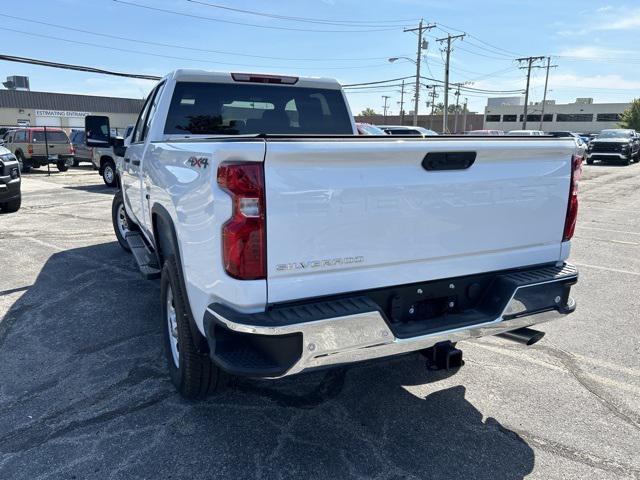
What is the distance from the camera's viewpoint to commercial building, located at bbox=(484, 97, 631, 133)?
92938 mm

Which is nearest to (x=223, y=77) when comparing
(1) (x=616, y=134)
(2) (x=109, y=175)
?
(2) (x=109, y=175)

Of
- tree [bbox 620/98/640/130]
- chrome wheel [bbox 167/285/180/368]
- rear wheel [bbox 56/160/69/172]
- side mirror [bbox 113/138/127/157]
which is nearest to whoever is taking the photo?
chrome wheel [bbox 167/285/180/368]

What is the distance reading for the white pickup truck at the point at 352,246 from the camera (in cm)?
233

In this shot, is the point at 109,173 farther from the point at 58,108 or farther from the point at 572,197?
the point at 58,108

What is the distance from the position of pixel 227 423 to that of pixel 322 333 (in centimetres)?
114

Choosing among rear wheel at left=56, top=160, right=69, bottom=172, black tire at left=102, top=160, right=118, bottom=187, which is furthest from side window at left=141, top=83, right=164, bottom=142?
rear wheel at left=56, top=160, right=69, bottom=172

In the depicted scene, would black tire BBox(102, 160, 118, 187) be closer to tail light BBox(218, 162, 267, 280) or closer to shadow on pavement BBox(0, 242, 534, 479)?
shadow on pavement BBox(0, 242, 534, 479)

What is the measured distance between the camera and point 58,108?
62344 mm

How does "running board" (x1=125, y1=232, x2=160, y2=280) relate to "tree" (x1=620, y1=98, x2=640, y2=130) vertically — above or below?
below

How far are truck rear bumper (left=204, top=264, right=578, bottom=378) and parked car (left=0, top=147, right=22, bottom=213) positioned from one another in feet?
31.0

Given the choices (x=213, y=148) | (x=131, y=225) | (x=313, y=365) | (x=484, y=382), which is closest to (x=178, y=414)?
(x=313, y=365)

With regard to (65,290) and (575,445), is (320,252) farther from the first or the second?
(65,290)

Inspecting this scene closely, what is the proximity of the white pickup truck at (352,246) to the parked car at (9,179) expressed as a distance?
26.6ft

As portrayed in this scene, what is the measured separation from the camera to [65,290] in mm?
5613
